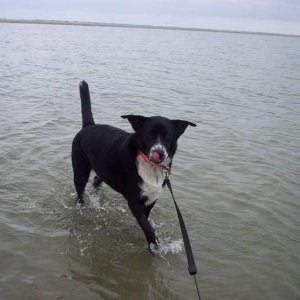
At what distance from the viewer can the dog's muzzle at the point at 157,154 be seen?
13.3 ft

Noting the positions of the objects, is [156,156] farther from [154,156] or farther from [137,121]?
[137,121]

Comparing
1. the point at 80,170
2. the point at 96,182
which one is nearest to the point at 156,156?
the point at 80,170

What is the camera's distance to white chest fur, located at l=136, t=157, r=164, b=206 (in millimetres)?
4527

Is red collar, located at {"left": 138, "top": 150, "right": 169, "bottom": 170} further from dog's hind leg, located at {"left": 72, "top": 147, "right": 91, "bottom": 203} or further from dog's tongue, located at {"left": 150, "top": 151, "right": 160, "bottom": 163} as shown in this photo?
dog's hind leg, located at {"left": 72, "top": 147, "right": 91, "bottom": 203}

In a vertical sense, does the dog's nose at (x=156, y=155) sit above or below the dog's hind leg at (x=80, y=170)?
above

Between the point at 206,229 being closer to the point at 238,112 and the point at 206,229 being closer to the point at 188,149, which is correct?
the point at 188,149

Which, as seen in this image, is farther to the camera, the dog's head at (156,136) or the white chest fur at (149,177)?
the white chest fur at (149,177)

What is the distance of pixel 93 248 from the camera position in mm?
4914

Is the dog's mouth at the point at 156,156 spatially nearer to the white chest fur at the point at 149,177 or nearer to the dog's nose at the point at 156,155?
the dog's nose at the point at 156,155

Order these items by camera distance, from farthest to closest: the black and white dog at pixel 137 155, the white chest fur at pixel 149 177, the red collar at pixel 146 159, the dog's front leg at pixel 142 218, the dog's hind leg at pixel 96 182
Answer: the dog's hind leg at pixel 96 182, the dog's front leg at pixel 142 218, the white chest fur at pixel 149 177, the red collar at pixel 146 159, the black and white dog at pixel 137 155

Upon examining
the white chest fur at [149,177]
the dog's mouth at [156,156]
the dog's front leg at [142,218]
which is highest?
the dog's mouth at [156,156]

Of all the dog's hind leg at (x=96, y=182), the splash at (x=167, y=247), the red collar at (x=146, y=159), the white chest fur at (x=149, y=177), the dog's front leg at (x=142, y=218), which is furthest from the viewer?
the dog's hind leg at (x=96, y=182)

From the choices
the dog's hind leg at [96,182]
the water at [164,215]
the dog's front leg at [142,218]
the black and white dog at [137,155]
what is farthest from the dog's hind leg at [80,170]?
the dog's front leg at [142,218]

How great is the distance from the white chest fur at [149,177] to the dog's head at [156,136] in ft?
0.51
